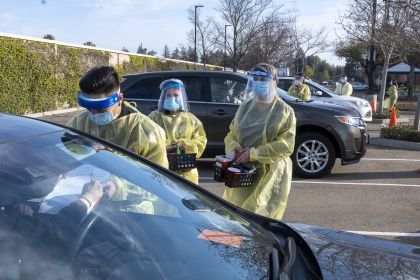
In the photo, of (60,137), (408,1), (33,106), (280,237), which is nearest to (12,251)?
(60,137)

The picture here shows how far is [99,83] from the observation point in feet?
9.43

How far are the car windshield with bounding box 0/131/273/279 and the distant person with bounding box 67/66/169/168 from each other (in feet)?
1.84

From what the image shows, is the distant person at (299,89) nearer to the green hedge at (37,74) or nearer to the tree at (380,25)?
the tree at (380,25)

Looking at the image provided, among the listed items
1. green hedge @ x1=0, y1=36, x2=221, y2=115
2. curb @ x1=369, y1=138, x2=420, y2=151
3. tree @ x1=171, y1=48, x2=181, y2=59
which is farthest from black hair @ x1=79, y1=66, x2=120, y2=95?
tree @ x1=171, y1=48, x2=181, y2=59

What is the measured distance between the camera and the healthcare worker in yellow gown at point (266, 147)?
368 cm

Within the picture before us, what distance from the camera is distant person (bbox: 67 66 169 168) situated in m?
2.90

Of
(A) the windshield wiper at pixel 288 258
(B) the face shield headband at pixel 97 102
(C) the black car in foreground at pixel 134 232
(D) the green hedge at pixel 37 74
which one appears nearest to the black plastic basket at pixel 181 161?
(B) the face shield headband at pixel 97 102

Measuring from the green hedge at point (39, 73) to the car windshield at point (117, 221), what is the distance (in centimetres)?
1398

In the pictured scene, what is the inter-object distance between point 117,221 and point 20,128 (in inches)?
23.9

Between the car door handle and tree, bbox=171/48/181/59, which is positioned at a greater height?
tree, bbox=171/48/181/59

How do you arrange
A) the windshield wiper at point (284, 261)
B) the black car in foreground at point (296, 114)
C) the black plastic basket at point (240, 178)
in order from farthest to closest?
the black car in foreground at point (296, 114)
the black plastic basket at point (240, 178)
the windshield wiper at point (284, 261)

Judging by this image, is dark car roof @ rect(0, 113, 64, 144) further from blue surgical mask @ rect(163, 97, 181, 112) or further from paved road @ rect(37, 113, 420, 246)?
paved road @ rect(37, 113, 420, 246)

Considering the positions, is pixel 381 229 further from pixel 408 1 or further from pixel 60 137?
pixel 408 1

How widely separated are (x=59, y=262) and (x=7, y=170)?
1.33ft
